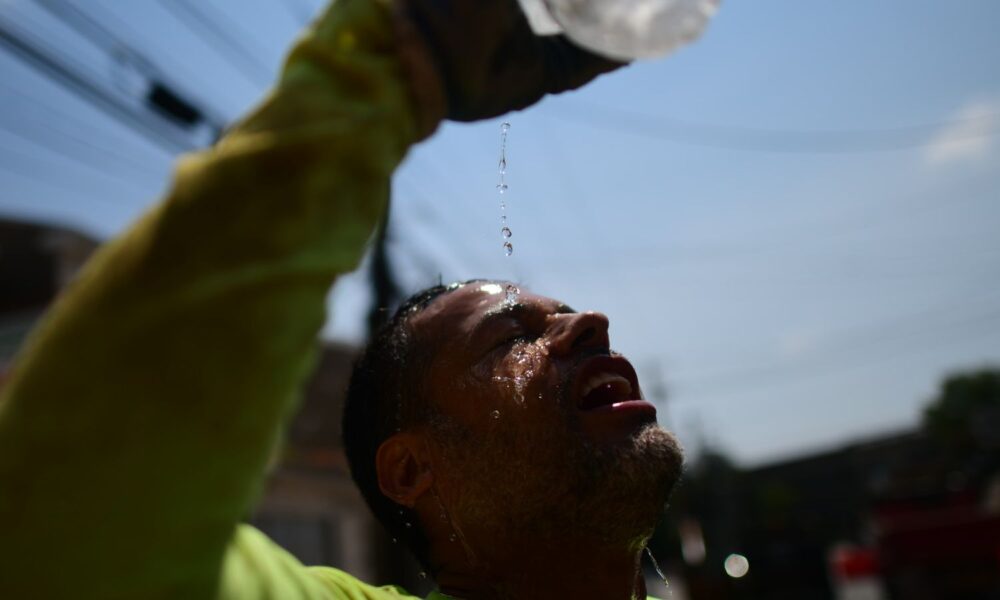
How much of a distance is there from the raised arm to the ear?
41.5 inches

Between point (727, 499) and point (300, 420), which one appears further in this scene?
point (727, 499)

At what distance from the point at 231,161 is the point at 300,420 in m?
15.1

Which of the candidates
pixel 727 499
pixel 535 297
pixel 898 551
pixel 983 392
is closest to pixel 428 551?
pixel 535 297

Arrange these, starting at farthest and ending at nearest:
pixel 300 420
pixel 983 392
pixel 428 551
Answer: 1. pixel 983 392
2. pixel 300 420
3. pixel 428 551

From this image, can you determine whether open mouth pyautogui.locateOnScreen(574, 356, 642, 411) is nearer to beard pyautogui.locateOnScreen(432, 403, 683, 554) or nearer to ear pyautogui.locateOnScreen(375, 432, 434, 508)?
beard pyautogui.locateOnScreen(432, 403, 683, 554)

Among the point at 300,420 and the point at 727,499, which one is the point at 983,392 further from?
the point at 300,420

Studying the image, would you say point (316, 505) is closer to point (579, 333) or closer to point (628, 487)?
point (579, 333)

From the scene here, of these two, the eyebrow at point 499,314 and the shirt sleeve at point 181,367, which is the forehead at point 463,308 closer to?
the eyebrow at point 499,314

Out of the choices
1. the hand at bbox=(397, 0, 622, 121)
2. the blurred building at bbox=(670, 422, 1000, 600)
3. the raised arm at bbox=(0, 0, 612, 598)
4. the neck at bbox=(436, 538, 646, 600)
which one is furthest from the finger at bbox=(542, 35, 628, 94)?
the blurred building at bbox=(670, 422, 1000, 600)

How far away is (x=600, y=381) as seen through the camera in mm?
2020

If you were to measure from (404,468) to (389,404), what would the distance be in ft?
0.62

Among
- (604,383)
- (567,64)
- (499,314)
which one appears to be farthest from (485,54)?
(499,314)

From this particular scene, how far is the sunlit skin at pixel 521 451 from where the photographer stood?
6.09 feet

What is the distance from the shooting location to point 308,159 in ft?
3.22
